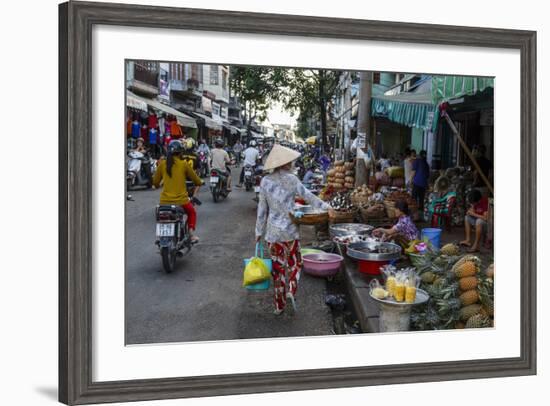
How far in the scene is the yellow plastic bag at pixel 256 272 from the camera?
17.2ft

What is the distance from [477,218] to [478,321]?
248cm

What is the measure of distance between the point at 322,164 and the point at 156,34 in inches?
421

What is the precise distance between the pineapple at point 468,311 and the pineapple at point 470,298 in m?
0.04

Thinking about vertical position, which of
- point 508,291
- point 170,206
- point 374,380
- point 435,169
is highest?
point 435,169

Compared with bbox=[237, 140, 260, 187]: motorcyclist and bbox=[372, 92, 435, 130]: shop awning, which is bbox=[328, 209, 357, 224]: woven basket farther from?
bbox=[237, 140, 260, 187]: motorcyclist

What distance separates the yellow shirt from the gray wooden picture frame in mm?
2905

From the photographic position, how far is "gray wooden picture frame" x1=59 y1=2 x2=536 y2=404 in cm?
345

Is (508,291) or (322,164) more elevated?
(322,164)

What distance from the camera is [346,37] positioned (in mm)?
3969

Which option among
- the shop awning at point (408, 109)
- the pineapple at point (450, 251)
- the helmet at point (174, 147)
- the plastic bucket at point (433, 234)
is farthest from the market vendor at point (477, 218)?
→ the helmet at point (174, 147)

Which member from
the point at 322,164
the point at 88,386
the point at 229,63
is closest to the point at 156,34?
the point at 229,63

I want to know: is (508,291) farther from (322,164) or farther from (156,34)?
(322,164)

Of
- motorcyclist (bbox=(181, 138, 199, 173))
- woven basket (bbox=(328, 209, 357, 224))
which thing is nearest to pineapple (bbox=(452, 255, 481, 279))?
woven basket (bbox=(328, 209, 357, 224))

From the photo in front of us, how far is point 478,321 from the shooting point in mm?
4438
